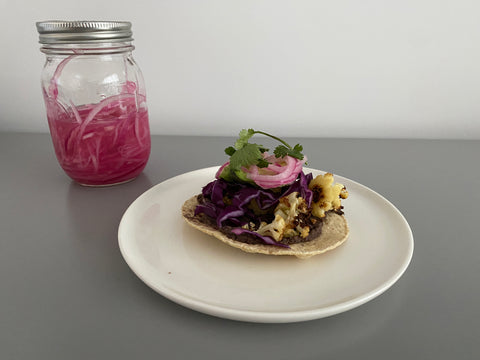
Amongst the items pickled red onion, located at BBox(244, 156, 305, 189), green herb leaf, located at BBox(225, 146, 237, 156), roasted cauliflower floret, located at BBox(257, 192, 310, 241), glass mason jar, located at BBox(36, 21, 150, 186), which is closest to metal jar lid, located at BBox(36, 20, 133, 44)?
glass mason jar, located at BBox(36, 21, 150, 186)

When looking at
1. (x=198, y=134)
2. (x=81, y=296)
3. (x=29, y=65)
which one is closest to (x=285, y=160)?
(x=81, y=296)

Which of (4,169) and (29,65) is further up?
(29,65)

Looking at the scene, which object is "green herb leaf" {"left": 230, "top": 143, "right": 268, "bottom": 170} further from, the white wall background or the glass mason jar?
the white wall background

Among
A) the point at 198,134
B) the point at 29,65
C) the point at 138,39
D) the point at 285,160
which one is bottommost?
the point at 198,134

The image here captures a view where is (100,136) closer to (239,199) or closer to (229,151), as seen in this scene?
(229,151)

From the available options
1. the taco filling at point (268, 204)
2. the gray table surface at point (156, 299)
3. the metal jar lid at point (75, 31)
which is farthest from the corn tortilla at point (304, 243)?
the metal jar lid at point (75, 31)

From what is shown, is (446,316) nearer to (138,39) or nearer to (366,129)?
(366,129)

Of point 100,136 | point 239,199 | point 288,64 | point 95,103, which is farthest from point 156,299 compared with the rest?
point 288,64
